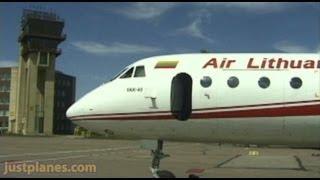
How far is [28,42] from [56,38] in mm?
6620

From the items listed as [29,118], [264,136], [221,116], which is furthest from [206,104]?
[29,118]

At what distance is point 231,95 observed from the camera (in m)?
15.6

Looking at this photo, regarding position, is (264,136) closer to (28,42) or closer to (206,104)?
(206,104)

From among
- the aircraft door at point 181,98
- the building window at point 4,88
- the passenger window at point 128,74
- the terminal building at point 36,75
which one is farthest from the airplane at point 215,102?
the building window at point 4,88

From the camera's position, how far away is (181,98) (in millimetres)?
15734

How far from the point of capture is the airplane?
A: 50.6 ft

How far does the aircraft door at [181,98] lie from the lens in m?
15.7

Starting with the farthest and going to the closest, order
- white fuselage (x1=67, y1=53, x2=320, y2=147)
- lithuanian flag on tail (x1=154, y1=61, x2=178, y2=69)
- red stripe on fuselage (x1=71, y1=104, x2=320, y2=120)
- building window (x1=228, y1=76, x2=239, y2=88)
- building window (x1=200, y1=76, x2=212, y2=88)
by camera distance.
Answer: lithuanian flag on tail (x1=154, y1=61, x2=178, y2=69)
building window (x1=200, y1=76, x2=212, y2=88)
building window (x1=228, y1=76, x2=239, y2=88)
white fuselage (x1=67, y1=53, x2=320, y2=147)
red stripe on fuselage (x1=71, y1=104, x2=320, y2=120)

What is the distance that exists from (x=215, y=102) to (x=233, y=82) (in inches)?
27.7

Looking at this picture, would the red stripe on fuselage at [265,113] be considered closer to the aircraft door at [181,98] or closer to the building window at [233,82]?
the aircraft door at [181,98]

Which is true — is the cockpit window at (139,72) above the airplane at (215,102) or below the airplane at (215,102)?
above

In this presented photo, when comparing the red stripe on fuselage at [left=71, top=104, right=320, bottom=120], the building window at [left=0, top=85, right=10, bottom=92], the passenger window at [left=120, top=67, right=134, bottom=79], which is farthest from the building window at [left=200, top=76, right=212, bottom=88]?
the building window at [left=0, top=85, right=10, bottom=92]

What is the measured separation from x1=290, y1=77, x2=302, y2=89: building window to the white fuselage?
59mm

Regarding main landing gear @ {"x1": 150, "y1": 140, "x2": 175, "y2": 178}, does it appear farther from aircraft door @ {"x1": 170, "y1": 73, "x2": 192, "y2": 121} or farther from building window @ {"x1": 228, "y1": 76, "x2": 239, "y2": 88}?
building window @ {"x1": 228, "y1": 76, "x2": 239, "y2": 88}
